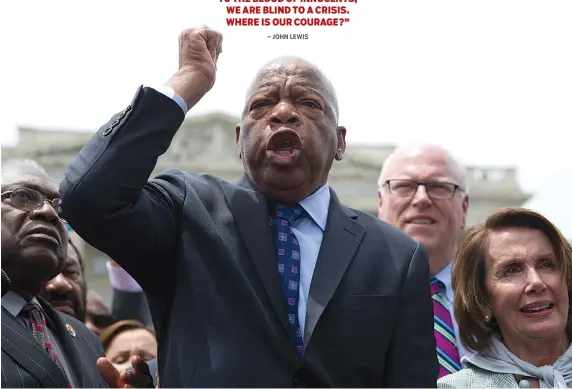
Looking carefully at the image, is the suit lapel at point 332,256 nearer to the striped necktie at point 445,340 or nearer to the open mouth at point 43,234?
the striped necktie at point 445,340

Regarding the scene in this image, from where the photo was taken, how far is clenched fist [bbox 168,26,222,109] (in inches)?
127

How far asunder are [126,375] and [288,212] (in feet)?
2.75

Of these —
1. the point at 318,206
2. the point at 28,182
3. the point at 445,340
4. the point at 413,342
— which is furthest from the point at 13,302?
the point at 445,340

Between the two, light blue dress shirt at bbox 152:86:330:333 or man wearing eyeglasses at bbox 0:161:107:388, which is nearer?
light blue dress shirt at bbox 152:86:330:333

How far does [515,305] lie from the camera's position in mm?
4086

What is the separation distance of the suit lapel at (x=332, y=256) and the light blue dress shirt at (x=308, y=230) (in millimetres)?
35

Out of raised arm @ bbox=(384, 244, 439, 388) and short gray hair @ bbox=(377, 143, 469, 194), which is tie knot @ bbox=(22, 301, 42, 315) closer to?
raised arm @ bbox=(384, 244, 439, 388)

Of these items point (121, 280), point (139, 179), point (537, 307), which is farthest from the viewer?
point (121, 280)

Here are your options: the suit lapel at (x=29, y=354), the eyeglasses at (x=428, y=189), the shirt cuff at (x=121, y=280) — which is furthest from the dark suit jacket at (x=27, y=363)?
the shirt cuff at (x=121, y=280)

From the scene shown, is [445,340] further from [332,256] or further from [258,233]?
[258,233]

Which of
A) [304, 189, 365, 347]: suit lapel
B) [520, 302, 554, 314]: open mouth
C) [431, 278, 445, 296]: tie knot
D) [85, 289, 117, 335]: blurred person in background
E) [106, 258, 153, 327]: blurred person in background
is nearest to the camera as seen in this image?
[304, 189, 365, 347]: suit lapel

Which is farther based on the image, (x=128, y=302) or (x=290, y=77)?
(x=128, y=302)

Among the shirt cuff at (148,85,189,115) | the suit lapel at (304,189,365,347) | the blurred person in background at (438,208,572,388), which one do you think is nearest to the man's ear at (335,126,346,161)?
the suit lapel at (304,189,365,347)

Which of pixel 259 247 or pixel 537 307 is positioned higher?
pixel 259 247
